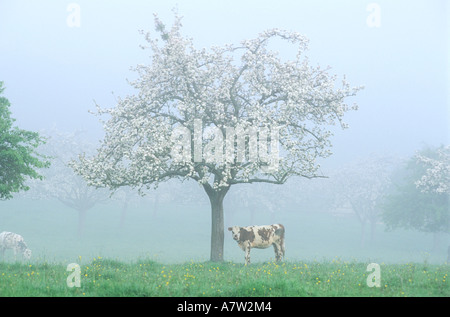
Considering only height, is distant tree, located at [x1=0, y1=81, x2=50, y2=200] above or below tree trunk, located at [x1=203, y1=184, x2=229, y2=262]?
above

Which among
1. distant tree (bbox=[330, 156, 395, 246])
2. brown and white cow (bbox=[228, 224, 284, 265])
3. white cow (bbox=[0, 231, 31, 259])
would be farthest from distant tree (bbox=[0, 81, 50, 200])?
distant tree (bbox=[330, 156, 395, 246])

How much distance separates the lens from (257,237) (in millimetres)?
22125

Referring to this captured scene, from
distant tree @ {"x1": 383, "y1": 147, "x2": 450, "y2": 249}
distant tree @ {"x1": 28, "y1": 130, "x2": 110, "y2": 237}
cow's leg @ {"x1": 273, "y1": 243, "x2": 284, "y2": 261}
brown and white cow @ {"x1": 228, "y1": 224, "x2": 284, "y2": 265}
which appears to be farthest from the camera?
distant tree @ {"x1": 28, "y1": 130, "x2": 110, "y2": 237}

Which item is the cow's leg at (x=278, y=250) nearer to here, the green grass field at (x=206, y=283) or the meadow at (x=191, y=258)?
the meadow at (x=191, y=258)

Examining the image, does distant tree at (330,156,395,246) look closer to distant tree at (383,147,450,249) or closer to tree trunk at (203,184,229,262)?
distant tree at (383,147,450,249)

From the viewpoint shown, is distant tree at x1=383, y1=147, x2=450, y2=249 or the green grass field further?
→ distant tree at x1=383, y1=147, x2=450, y2=249

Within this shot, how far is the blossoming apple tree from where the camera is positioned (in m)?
21.3

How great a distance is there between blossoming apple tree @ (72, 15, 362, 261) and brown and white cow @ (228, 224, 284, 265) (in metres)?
2.03

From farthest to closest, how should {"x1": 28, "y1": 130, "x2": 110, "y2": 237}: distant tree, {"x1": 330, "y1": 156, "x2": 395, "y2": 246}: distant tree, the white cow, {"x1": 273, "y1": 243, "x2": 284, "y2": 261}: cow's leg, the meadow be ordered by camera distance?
{"x1": 330, "y1": 156, "x2": 395, "y2": 246}: distant tree, {"x1": 28, "y1": 130, "x2": 110, "y2": 237}: distant tree, the white cow, {"x1": 273, "y1": 243, "x2": 284, "y2": 261}: cow's leg, the meadow

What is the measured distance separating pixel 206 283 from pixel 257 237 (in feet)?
28.5

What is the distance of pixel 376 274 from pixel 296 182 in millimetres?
69345

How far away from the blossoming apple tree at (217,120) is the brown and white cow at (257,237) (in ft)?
6.66

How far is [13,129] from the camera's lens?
21.5m
